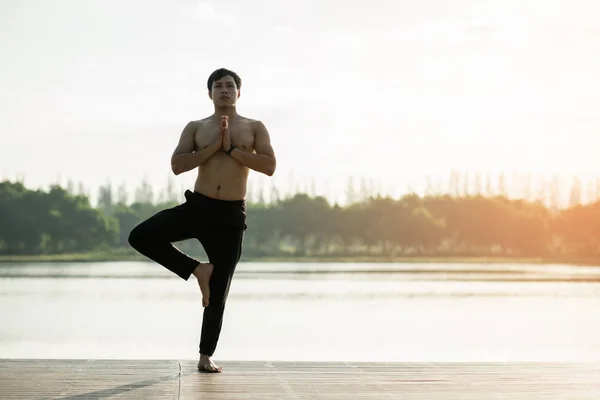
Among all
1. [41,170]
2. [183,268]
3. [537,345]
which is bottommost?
[537,345]

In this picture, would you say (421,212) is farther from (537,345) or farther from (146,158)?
(537,345)

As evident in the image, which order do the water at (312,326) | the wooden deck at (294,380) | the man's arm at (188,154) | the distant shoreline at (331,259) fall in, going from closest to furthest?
the wooden deck at (294,380) → the man's arm at (188,154) → the water at (312,326) → the distant shoreline at (331,259)

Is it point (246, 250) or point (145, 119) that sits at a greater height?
point (145, 119)

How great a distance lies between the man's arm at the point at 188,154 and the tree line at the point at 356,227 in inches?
2195

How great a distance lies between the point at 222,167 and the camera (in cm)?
477

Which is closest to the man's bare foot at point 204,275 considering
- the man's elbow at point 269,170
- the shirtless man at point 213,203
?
the shirtless man at point 213,203

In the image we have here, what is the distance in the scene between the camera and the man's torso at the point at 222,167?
477 cm

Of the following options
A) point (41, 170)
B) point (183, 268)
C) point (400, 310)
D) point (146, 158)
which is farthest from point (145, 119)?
point (183, 268)

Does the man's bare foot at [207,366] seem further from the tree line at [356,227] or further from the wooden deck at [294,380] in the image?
the tree line at [356,227]

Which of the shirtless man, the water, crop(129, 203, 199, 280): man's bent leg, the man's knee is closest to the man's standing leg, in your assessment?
the shirtless man

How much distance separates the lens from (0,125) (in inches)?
2589

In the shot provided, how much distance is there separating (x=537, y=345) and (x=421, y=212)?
180 feet

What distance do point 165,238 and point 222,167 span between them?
442 mm

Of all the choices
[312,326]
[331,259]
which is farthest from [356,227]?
[312,326]
